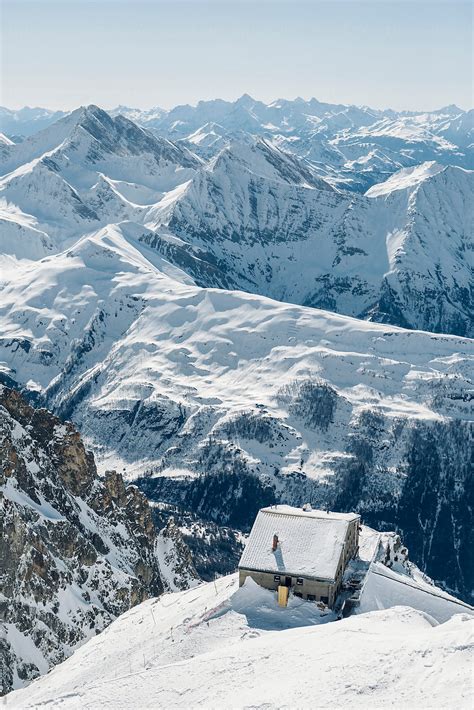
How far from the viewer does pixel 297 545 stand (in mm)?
88500

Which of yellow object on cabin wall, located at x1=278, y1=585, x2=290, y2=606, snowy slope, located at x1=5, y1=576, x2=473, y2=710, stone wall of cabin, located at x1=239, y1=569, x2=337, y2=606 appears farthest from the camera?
stone wall of cabin, located at x1=239, y1=569, x2=337, y2=606

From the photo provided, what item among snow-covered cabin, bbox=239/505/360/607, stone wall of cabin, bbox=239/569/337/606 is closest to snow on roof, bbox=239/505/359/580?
snow-covered cabin, bbox=239/505/360/607

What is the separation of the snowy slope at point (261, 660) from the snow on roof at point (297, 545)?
3135 millimetres

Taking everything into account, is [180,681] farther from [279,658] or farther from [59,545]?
[59,545]

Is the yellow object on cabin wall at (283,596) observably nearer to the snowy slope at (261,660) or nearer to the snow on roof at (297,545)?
the snowy slope at (261,660)

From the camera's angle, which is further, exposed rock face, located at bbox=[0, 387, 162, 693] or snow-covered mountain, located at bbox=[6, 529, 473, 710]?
exposed rock face, located at bbox=[0, 387, 162, 693]

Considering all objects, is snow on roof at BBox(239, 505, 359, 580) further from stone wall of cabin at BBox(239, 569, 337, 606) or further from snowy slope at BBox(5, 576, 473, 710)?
snowy slope at BBox(5, 576, 473, 710)

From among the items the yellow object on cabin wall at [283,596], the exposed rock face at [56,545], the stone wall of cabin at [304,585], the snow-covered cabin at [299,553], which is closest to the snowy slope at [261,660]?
the yellow object on cabin wall at [283,596]

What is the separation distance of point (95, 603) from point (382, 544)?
143ft

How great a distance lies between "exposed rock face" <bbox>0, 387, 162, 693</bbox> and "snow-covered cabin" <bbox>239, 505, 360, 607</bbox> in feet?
121

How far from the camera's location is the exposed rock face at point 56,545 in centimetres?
10875

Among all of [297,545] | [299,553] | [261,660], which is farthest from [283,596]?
[261,660]

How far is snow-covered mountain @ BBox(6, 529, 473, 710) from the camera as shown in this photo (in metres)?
54.8

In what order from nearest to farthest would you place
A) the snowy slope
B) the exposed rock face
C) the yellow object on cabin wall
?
the snowy slope < the yellow object on cabin wall < the exposed rock face
